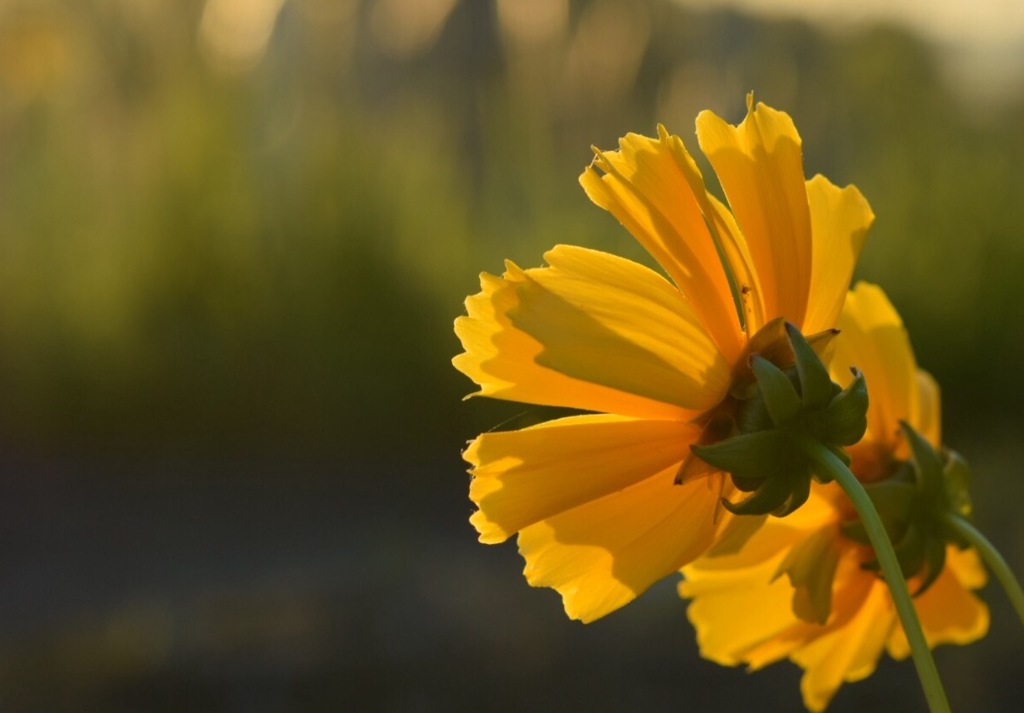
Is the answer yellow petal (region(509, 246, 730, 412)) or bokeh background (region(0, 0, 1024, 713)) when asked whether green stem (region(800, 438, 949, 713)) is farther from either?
bokeh background (region(0, 0, 1024, 713))

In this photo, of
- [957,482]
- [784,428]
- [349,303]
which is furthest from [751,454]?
[349,303]

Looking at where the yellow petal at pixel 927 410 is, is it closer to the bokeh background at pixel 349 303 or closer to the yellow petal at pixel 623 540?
the yellow petal at pixel 623 540

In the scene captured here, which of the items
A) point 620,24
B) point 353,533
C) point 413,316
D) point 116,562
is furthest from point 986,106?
point 116,562

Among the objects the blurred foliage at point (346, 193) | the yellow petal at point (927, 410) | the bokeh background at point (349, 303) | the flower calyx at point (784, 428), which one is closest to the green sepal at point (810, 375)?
the flower calyx at point (784, 428)

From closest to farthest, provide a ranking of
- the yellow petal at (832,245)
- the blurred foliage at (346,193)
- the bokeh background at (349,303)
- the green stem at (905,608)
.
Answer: the green stem at (905,608), the yellow petal at (832,245), the bokeh background at (349,303), the blurred foliage at (346,193)

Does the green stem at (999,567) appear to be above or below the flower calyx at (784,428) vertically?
below

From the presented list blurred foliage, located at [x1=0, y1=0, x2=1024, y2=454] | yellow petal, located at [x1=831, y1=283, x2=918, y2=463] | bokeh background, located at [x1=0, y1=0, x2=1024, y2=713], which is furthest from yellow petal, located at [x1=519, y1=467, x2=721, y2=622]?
blurred foliage, located at [x1=0, y1=0, x2=1024, y2=454]

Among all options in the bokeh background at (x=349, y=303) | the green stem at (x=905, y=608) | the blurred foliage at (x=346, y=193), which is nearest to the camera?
the green stem at (x=905, y=608)

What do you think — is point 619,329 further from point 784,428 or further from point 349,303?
point 349,303
